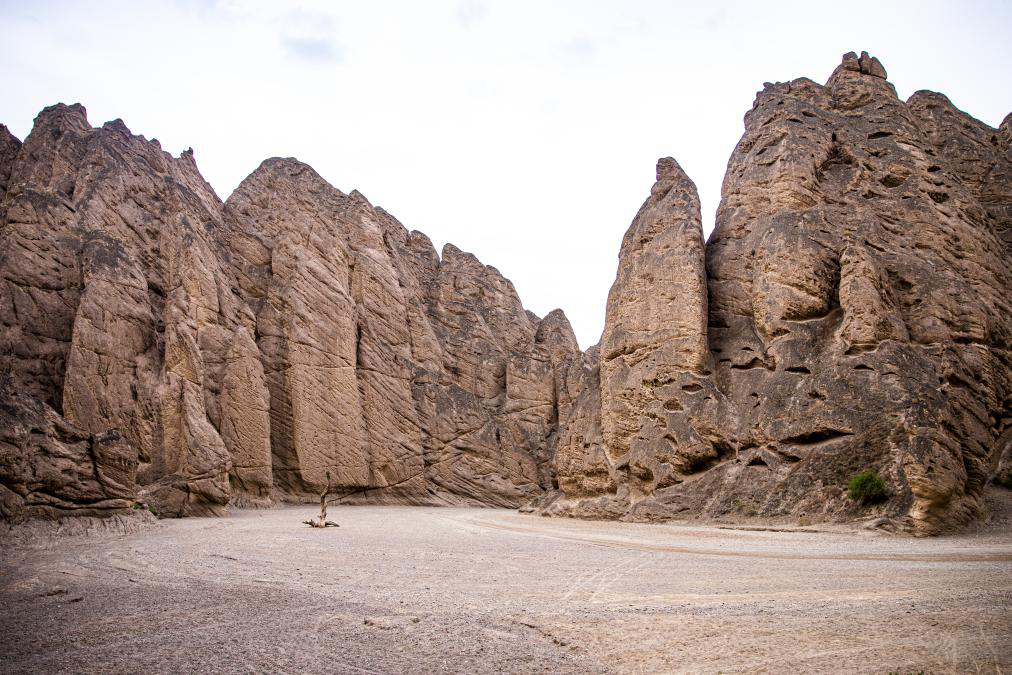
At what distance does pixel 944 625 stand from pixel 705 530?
13.3 meters

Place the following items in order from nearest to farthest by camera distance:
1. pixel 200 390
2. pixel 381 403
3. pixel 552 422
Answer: pixel 200 390 < pixel 381 403 < pixel 552 422

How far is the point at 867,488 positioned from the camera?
17.5 metres

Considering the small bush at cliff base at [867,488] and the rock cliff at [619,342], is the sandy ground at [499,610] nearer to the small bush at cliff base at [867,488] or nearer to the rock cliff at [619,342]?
the small bush at cliff base at [867,488]

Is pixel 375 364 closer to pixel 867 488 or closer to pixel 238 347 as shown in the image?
pixel 238 347

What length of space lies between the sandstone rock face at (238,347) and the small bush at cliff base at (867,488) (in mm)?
19260

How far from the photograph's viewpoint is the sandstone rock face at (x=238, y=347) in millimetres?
24344

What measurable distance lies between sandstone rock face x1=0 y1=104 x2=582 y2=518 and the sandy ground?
21.3ft

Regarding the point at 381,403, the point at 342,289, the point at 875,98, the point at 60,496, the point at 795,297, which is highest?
the point at 875,98

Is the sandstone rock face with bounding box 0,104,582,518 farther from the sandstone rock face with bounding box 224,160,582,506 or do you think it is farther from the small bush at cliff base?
the small bush at cliff base

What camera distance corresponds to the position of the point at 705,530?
18.9 m

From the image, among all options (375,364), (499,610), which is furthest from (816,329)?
(375,364)

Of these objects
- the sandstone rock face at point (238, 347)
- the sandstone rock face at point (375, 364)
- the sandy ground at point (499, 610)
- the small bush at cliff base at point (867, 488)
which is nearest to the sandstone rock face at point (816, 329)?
the small bush at cliff base at point (867, 488)

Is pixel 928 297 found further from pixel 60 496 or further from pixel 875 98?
pixel 60 496

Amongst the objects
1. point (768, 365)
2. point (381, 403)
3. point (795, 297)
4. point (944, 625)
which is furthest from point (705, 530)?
point (381, 403)
